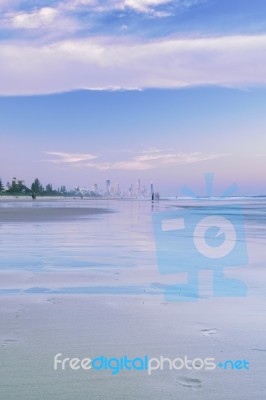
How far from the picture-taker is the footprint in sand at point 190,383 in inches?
136

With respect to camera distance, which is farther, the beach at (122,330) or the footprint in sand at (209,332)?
the footprint in sand at (209,332)

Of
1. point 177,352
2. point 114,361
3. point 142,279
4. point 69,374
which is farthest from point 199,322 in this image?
point 142,279

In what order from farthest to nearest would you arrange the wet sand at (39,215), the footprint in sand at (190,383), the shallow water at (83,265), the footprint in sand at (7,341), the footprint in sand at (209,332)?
the wet sand at (39,215) < the shallow water at (83,265) < the footprint in sand at (209,332) < the footprint in sand at (7,341) < the footprint in sand at (190,383)

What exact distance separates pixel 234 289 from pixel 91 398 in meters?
4.25

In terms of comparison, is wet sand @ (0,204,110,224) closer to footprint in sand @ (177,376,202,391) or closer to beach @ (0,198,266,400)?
beach @ (0,198,266,400)

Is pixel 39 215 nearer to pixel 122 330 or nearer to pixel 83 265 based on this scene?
pixel 83 265

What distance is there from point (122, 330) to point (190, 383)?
1453 millimetres

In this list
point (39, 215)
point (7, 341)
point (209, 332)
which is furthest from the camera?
point (39, 215)

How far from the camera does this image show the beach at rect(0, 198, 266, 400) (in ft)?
11.3

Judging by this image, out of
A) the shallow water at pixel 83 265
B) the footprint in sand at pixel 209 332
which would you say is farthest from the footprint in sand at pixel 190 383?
the shallow water at pixel 83 265

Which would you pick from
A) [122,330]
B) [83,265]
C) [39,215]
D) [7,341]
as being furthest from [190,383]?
[39,215]

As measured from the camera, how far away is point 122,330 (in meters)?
4.88

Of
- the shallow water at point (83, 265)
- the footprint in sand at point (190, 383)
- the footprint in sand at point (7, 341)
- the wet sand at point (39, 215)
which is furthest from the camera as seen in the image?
the wet sand at point (39, 215)

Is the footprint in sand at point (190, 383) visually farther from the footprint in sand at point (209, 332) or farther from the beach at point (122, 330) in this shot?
the footprint in sand at point (209, 332)
